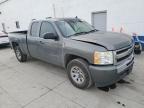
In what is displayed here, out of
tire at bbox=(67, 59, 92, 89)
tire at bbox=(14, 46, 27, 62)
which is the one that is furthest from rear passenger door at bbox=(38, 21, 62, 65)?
tire at bbox=(14, 46, 27, 62)

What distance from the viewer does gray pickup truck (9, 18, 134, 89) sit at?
2971mm

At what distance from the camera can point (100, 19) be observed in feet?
29.1

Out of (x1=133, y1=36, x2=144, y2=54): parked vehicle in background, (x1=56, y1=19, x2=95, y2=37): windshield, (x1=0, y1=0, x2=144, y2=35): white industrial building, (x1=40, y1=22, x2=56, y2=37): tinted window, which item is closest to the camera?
(x1=56, y1=19, x2=95, y2=37): windshield

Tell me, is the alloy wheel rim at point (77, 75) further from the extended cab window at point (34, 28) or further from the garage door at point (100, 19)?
the garage door at point (100, 19)

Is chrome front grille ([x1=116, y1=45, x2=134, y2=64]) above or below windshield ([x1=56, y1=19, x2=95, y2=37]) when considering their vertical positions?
below

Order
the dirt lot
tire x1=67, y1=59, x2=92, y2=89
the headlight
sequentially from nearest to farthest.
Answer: the headlight
the dirt lot
tire x1=67, y1=59, x2=92, y2=89

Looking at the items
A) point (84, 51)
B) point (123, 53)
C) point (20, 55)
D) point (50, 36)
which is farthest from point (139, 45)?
point (20, 55)

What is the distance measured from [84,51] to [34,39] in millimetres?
2355

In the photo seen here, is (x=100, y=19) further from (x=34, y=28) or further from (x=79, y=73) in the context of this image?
(x=79, y=73)

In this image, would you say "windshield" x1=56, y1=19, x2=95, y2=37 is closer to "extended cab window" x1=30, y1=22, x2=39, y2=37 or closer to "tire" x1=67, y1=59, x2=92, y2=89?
"tire" x1=67, y1=59, x2=92, y2=89

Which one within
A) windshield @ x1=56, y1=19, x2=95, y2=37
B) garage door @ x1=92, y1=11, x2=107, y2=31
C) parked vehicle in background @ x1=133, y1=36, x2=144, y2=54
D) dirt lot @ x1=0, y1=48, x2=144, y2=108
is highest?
garage door @ x1=92, y1=11, x2=107, y2=31

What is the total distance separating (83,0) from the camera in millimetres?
8984

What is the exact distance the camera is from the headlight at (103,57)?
9.57 ft

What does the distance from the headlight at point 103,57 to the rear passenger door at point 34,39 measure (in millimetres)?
2445
